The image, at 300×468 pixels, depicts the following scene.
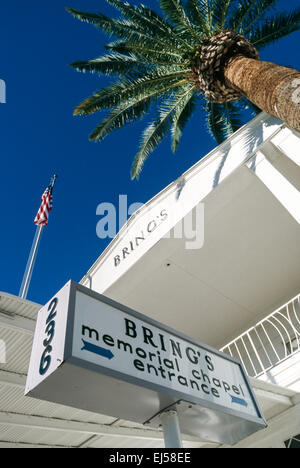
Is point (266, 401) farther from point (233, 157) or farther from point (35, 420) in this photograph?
point (233, 157)

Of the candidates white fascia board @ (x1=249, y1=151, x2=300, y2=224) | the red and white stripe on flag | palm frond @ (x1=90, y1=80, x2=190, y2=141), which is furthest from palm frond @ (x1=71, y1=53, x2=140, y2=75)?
the red and white stripe on flag

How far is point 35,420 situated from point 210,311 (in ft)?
24.9

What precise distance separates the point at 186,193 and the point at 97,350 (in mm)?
7795

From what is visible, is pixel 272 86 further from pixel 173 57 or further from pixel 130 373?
pixel 173 57

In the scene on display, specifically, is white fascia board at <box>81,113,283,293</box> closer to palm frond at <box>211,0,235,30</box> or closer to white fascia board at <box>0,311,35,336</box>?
palm frond at <box>211,0,235,30</box>

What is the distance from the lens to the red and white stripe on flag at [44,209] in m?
12.6

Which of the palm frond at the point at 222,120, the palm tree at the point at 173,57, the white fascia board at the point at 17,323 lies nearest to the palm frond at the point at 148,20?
the palm tree at the point at 173,57

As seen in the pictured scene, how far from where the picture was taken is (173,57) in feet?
31.1

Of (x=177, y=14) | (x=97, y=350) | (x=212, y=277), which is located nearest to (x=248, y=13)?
(x=177, y=14)

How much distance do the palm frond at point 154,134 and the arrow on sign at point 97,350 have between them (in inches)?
398

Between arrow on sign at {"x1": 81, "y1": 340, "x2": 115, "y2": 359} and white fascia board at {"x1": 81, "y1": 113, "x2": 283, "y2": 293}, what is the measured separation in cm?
720

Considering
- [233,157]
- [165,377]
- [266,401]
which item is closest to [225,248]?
[233,157]

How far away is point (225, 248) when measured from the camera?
1098 centimetres

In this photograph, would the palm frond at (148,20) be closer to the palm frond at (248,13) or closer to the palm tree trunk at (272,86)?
the palm frond at (248,13)
